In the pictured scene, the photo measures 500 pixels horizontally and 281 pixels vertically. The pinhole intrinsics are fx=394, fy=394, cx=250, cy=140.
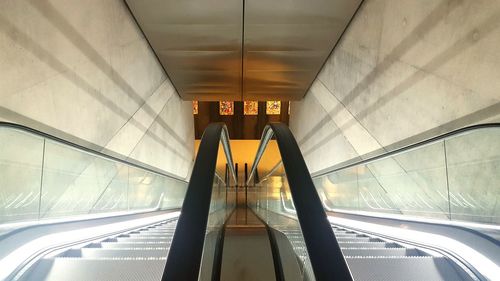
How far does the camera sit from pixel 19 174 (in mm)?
2553

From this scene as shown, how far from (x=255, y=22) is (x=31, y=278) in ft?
17.8

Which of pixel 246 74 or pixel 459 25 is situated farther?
pixel 246 74

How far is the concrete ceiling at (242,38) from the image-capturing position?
605 cm

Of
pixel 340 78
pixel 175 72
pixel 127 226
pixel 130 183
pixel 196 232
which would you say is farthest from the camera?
pixel 175 72

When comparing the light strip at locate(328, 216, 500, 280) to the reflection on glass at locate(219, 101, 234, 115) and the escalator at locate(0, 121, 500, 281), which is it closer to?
the escalator at locate(0, 121, 500, 281)

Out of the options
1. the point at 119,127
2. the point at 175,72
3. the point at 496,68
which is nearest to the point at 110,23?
the point at 119,127

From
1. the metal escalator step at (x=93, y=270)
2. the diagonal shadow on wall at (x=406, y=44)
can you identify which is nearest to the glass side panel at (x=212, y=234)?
the metal escalator step at (x=93, y=270)

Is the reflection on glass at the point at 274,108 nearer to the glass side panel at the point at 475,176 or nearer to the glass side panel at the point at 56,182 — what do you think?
the glass side panel at the point at 56,182

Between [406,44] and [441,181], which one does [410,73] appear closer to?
[406,44]

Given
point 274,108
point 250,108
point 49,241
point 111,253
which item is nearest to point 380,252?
point 111,253

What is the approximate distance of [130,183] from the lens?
482cm

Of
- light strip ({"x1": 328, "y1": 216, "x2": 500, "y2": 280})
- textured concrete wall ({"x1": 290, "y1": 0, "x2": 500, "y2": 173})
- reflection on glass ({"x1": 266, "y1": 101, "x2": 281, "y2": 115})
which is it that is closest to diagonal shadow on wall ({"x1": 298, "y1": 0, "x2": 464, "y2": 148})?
textured concrete wall ({"x1": 290, "y1": 0, "x2": 500, "y2": 173})

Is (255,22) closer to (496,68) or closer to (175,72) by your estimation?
(175,72)

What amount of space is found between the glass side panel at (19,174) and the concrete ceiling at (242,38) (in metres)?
3.97
